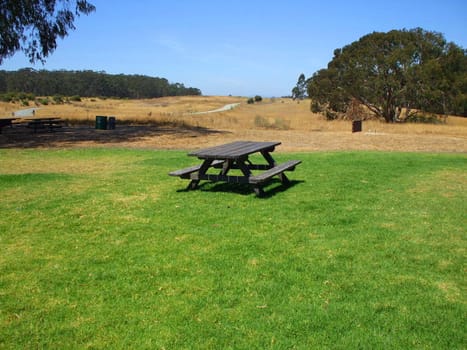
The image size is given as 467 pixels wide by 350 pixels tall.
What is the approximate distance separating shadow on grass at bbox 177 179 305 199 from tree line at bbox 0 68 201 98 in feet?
273

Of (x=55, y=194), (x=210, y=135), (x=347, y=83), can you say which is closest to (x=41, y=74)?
(x=347, y=83)

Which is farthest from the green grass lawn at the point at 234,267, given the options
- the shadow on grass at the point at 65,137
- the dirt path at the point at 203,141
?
the shadow on grass at the point at 65,137

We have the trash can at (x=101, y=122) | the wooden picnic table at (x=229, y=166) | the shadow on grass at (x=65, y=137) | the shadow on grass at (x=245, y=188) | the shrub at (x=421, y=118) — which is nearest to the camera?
the wooden picnic table at (x=229, y=166)

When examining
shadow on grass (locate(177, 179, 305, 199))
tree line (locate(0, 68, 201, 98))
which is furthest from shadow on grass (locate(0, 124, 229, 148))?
tree line (locate(0, 68, 201, 98))

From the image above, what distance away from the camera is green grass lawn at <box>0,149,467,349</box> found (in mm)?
3131

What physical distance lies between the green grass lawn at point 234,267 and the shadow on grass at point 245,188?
0.17 ft

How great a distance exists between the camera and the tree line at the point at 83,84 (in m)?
102

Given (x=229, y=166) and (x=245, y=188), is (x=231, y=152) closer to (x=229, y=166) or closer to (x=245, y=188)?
(x=245, y=188)

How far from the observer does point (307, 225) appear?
5.50m

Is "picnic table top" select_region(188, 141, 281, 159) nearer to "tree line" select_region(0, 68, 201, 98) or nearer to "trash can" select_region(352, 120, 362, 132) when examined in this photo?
"trash can" select_region(352, 120, 362, 132)

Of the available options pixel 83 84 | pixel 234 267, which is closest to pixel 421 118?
pixel 234 267

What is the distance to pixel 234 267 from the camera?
4.21 m

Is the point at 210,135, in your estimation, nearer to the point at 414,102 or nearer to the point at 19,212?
the point at 19,212

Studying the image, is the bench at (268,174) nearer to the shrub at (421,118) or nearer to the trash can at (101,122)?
the trash can at (101,122)
